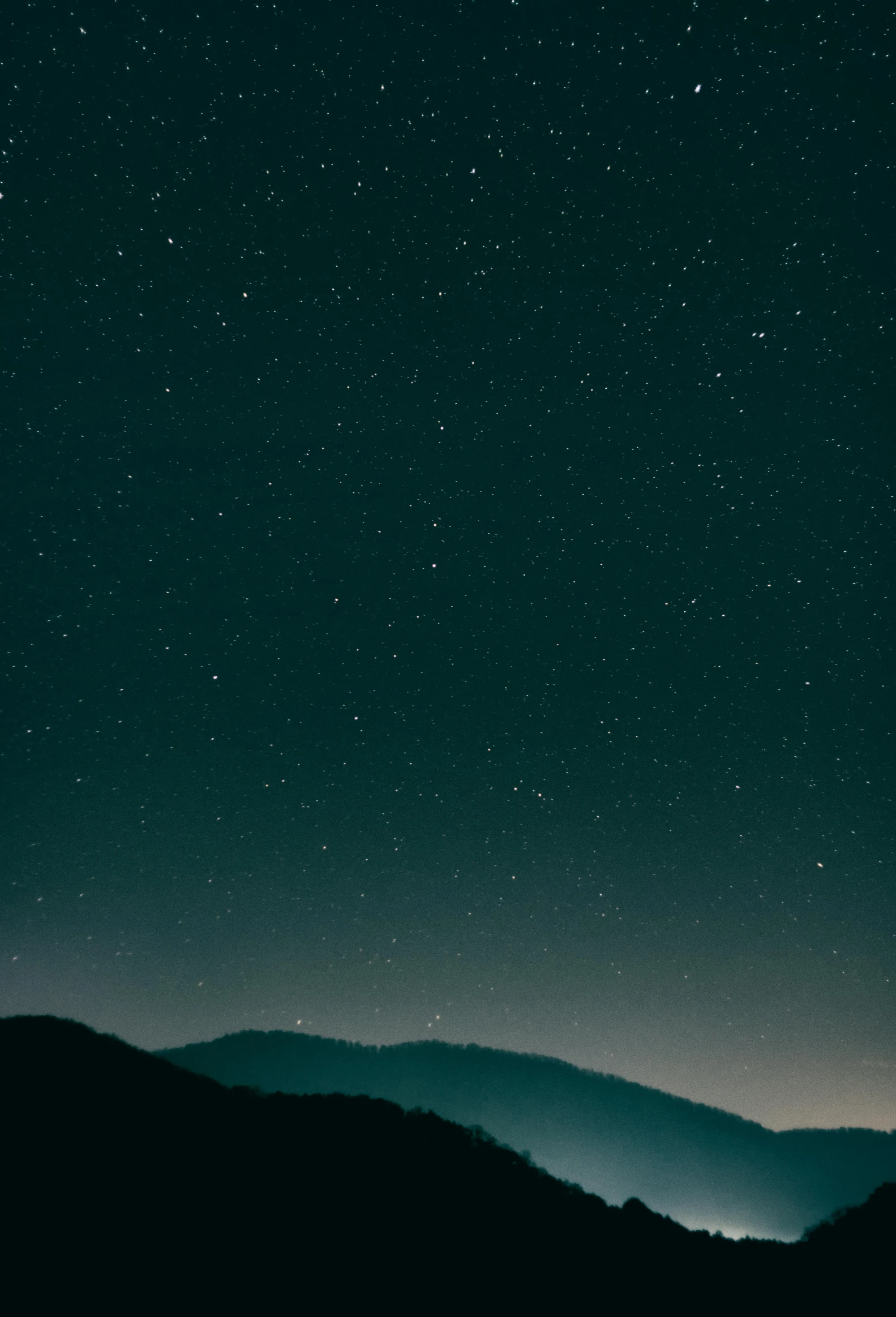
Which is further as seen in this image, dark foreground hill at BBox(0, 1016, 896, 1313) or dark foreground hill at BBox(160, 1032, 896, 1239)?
dark foreground hill at BBox(160, 1032, 896, 1239)

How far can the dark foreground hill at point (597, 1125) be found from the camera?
268 feet

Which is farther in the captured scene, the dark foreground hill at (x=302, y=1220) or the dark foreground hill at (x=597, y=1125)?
the dark foreground hill at (x=597, y=1125)

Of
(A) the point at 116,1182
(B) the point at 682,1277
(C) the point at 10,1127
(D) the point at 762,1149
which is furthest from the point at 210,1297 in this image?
(D) the point at 762,1149

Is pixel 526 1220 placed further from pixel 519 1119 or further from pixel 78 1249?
pixel 519 1119

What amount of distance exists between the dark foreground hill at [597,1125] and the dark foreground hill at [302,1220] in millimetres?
81547

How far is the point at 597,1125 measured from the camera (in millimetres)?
94125

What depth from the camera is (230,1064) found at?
3720 inches

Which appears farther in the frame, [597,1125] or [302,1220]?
[597,1125]

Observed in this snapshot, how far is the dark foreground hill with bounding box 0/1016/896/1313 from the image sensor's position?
736 centimetres

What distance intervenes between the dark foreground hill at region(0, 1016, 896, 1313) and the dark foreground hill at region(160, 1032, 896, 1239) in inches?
3211

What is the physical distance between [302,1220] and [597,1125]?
106802mm

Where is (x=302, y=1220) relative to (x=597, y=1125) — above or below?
above

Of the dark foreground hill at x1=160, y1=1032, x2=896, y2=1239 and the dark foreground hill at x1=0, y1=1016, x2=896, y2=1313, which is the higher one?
the dark foreground hill at x1=0, y1=1016, x2=896, y2=1313

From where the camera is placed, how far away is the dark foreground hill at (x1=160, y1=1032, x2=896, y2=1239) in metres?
81.6
